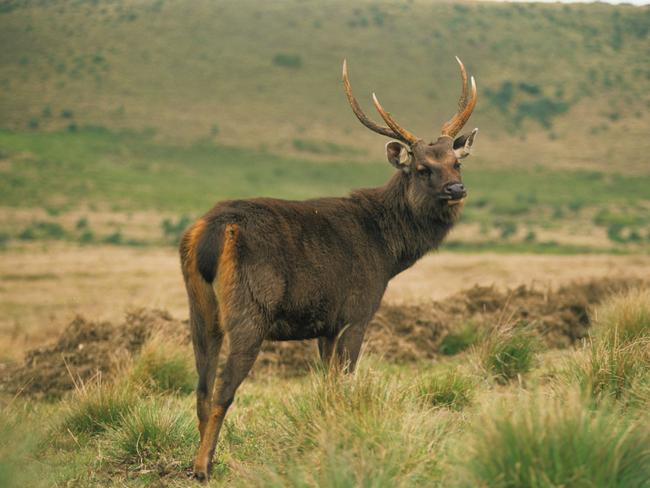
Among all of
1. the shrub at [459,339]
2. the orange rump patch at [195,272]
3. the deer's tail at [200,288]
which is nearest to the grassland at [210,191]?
the shrub at [459,339]

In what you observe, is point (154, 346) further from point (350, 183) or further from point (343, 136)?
point (343, 136)

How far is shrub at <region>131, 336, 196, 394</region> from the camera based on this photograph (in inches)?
363

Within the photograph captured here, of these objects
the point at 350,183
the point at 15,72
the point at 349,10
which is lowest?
the point at 350,183

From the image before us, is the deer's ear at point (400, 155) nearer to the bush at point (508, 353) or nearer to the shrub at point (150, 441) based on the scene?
the bush at point (508, 353)

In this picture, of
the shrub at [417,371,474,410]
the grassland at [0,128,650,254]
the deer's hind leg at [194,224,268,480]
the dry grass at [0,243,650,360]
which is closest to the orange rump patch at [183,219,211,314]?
the deer's hind leg at [194,224,268,480]

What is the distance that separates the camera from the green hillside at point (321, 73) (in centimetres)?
5716

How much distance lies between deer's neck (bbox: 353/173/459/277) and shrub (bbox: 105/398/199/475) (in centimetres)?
254

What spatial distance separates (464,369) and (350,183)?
4098cm

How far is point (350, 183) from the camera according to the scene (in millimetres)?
49406

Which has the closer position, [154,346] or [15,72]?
[154,346]

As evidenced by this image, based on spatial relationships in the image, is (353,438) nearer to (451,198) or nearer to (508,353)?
(451,198)

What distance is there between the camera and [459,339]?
38.7ft

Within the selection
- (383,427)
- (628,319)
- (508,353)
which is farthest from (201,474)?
(628,319)

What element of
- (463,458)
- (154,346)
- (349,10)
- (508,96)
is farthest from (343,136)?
(463,458)
